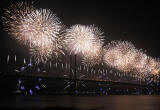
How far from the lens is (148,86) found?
167750mm

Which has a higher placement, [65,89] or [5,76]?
[5,76]

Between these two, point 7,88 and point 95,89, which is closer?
point 7,88

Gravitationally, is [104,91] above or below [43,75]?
below

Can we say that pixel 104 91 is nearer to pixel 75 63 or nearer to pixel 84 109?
pixel 75 63

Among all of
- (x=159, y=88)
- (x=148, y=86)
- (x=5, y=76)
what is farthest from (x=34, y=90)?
(x=159, y=88)

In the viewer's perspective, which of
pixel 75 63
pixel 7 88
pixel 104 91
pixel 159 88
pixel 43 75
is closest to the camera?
pixel 43 75

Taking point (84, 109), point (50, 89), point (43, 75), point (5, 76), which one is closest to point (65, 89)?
point (50, 89)

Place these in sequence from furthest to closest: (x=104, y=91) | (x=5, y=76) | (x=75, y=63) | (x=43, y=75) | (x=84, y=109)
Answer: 1. (x=104, y=91)
2. (x=75, y=63)
3. (x=43, y=75)
4. (x=5, y=76)
5. (x=84, y=109)

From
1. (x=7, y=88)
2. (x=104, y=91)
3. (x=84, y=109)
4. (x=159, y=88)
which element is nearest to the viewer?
(x=84, y=109)

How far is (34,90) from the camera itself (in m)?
133

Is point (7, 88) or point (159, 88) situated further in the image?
point (159, 88)

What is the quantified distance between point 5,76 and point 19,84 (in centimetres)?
2941

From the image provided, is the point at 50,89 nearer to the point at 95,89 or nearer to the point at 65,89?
the point at 65,89

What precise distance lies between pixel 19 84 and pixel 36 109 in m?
75.1
